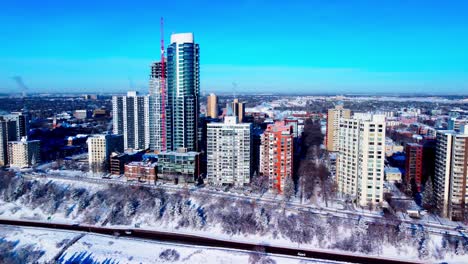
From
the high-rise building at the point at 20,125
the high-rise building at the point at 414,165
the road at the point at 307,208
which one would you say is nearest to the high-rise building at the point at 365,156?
the road at the point at 307,208

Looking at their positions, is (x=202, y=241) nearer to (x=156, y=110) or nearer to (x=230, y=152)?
(x=230, y=152)

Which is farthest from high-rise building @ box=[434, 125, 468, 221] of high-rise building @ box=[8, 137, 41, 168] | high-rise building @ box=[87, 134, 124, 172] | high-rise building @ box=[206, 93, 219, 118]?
high-rise building @ box=[206, 93, 219, 118]

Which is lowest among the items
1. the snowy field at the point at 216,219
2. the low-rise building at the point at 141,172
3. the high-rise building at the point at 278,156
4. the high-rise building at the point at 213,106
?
the snowy field at the point at 216,219

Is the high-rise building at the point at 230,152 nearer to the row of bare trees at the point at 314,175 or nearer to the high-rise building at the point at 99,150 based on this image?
the row of bare trees at the point at 314,175

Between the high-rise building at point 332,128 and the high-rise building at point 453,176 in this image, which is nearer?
the high-rise building at point 453,176

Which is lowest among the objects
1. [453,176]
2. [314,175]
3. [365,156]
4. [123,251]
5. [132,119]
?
[123,251]

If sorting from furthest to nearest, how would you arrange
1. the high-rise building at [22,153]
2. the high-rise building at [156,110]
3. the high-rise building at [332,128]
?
the high-rise building at [332,128]
the high-rise building at [156,110]
the high-rise building at [22,153]

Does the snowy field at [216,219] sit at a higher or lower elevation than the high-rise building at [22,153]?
lower

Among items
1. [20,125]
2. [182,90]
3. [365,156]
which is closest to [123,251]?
[365,156]
